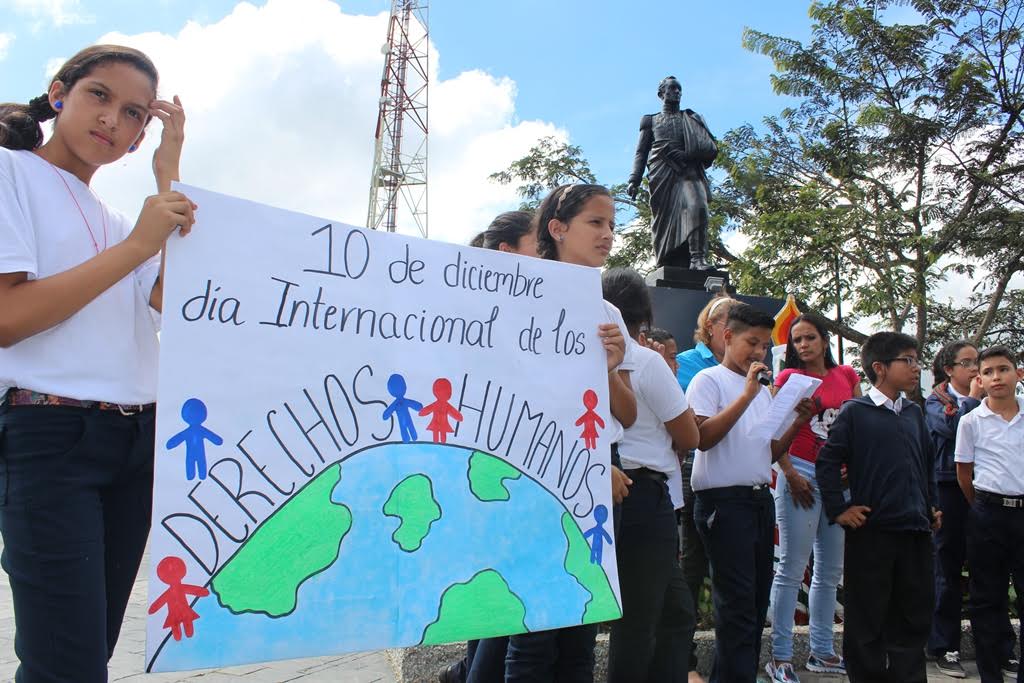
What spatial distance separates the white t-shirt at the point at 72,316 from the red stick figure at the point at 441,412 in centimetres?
63

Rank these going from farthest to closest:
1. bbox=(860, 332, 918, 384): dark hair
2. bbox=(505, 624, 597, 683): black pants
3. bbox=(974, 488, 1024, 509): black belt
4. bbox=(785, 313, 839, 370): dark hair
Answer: bbox=(785, 313, 839, 370): dark hair
bbox=(974, 488, 1024, 509): black belt
bbox=(860, 332, 918, 384): dark hair
bbox=(505, 624, 597, 683): black pants

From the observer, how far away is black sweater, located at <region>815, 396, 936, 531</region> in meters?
3.46

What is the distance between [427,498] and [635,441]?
95 cm

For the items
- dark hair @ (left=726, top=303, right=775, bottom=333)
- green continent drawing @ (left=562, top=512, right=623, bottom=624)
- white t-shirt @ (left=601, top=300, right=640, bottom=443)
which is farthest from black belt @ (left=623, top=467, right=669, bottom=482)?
dark hair @ (left=726, top=303, right=775, bottom=333)

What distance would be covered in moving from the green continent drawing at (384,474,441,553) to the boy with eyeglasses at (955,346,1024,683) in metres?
3.15

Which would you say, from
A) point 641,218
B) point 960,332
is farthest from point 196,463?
point 960,332

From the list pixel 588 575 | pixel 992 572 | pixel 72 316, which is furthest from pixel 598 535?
pixel 992 572

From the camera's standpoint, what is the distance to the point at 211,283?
1763 mm

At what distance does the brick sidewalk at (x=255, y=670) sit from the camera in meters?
3.45

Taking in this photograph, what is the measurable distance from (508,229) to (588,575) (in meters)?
1.38

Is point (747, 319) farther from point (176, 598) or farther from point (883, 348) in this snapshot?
point (176, 598)

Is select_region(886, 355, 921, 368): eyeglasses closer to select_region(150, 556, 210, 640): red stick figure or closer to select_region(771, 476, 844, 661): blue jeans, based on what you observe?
select_region(771, 476, 844, 661): blue jeans

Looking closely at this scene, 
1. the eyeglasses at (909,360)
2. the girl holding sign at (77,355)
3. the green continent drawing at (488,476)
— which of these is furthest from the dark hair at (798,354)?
the girl holding sign at (77,355)

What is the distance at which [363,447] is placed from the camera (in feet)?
6.21
